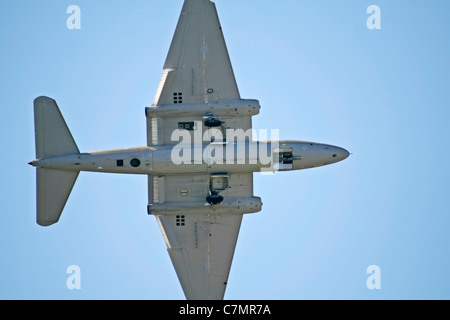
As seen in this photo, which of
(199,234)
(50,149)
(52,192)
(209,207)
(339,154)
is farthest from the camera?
(199,234)

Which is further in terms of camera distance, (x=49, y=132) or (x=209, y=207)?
(x=209, y=207)

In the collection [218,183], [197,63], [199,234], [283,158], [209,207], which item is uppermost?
[197,63]

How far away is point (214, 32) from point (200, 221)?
1244cm

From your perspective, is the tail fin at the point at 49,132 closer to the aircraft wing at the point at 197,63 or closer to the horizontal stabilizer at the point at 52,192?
the horizontal stabilizer at the point at 52,192

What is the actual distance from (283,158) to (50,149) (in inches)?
584

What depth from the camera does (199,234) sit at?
4866cm

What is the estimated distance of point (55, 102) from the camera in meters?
47.2

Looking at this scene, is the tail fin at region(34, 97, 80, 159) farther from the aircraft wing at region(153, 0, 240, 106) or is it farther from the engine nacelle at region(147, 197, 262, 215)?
the engine nacelle at region(147, 197, 262, 215)

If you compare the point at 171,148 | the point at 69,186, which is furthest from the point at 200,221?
the point at 69,186

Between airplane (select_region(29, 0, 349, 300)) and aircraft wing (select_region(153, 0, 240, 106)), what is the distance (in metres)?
0.07

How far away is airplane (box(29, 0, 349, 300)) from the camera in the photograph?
4672 cm

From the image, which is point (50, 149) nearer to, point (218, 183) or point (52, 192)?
point (52, 192)

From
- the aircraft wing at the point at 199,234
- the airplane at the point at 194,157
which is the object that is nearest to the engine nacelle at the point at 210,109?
the airplane at the point at 194,157

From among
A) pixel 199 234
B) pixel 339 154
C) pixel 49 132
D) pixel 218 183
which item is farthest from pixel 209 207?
pixel 49 132
